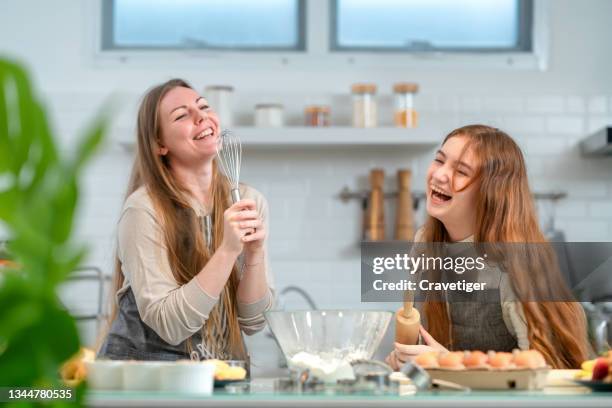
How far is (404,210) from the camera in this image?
13.8ft

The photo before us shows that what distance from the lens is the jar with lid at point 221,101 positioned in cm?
410

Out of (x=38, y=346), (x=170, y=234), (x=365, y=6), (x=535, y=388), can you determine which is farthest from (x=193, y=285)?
(x=365, y=6)

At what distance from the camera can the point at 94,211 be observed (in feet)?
14.2

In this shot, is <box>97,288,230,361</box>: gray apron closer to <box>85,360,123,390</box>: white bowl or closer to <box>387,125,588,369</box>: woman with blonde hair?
<box>387,125,588,369</box>: woman with blonde hair

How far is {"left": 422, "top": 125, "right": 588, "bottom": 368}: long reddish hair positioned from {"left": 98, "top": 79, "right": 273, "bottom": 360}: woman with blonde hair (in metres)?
0.47

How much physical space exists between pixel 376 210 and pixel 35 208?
3959 millimetres

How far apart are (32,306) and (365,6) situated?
4.33m

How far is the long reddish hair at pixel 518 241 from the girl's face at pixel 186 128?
2.03 feet

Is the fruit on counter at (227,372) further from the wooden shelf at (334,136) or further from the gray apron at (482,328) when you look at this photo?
the wooden shelf at (334,136)

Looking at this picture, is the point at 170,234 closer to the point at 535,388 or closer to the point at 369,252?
the point at 369,252

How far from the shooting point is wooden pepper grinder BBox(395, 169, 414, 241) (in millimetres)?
4176

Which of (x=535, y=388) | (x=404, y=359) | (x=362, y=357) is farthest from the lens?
(x=404, y=359)

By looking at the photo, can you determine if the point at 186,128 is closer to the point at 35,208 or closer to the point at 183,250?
the point at 183,250

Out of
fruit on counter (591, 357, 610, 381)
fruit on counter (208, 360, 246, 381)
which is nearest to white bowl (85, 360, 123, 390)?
fruit on counter (208, 360, 246, 381)
